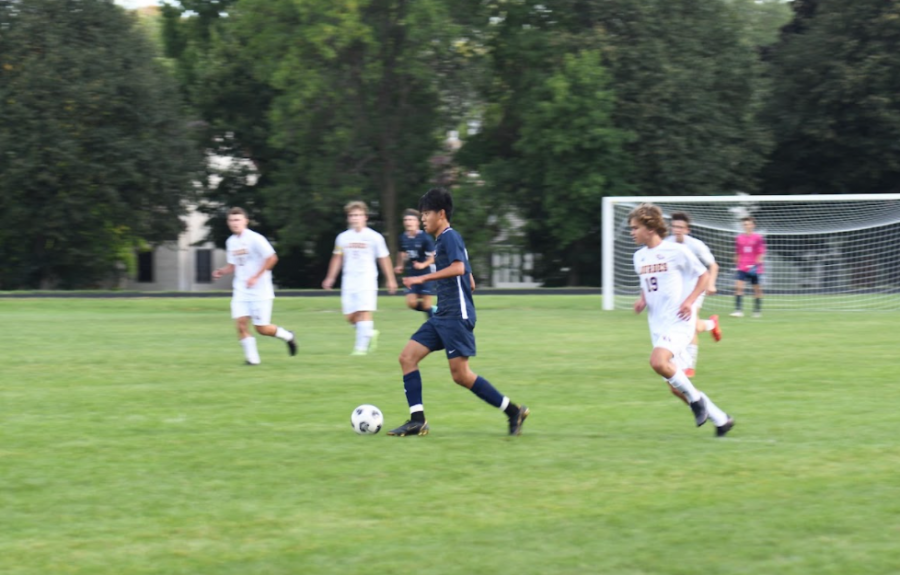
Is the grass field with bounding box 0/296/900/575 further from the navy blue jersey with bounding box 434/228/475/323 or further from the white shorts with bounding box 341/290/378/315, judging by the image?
the white shorts with bounding box 341/290/378/315

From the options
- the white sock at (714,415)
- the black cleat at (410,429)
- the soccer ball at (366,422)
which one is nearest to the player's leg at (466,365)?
the black cleat at (410,429)

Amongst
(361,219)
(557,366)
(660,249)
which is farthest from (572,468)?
(361,219)

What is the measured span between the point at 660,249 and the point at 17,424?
17.0 ft

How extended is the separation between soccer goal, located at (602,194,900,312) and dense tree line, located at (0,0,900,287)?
342 inches

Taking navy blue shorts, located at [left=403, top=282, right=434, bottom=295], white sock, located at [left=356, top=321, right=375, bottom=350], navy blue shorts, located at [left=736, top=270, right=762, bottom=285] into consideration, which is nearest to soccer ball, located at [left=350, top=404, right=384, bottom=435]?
white sock, located at [left=356, top=321, right=375, bottom=350]

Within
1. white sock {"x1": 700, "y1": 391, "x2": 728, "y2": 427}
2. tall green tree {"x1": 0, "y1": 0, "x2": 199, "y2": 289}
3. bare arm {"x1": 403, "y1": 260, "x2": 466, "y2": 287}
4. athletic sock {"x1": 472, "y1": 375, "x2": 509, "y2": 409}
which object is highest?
tall green tree {"x1": 0, "y1": 0, "x2": 199, "y2": 289}

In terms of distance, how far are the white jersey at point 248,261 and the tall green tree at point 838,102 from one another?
28.7 metres

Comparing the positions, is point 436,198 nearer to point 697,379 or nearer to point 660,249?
point 660,249

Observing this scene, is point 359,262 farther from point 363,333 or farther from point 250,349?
point 250,349

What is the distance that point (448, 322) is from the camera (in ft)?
28.0

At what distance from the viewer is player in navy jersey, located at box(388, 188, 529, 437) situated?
8430 mm

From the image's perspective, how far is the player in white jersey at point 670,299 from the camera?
8.59 metres

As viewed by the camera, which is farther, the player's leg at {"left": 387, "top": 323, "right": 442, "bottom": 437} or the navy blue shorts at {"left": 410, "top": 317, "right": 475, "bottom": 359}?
the player's leg at {"left": 387, "top": 323, "right": 442, "bottom": 437}

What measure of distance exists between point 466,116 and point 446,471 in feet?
115
